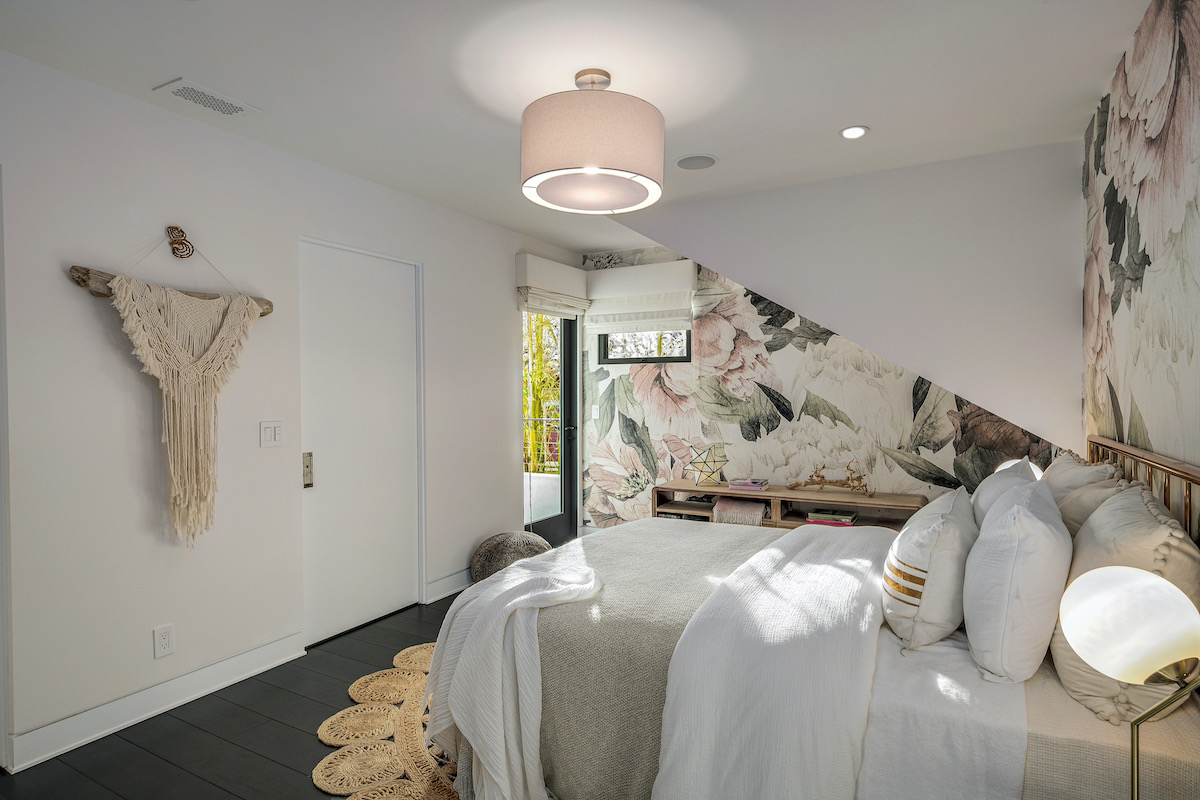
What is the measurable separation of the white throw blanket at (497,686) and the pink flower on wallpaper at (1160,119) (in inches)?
79.6

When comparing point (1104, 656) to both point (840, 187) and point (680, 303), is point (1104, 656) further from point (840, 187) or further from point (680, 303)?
point (680, 303)

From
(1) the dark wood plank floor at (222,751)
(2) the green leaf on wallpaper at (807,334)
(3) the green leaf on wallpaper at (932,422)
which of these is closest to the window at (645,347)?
(2) the green leaf on wallpaper at (807,334)

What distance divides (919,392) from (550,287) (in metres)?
2.60

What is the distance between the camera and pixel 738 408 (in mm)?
4801

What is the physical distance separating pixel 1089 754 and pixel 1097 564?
0.39 meters

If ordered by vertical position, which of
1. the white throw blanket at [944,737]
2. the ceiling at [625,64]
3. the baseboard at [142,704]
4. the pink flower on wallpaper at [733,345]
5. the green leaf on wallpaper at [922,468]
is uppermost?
the ceiling at [625,64]

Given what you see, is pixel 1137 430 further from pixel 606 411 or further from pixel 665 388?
pixel 606 411

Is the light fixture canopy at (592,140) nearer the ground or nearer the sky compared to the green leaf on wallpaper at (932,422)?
nearer the sky

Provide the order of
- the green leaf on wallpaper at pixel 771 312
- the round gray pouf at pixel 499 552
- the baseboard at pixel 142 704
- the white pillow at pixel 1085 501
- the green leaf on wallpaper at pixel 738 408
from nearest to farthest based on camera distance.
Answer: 1. the white pillow at pixel 1085 501
2. the baseboard at pixel 142 704
3. the round gray pouf at pixel 499 552
4. the green leaf on wallpaper at pixel 771 312
5. the green leaf on wallpaper at pixel 738 408

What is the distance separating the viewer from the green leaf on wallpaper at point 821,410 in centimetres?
439

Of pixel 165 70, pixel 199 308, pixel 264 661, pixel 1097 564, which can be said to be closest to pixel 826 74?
pixel 1097 564

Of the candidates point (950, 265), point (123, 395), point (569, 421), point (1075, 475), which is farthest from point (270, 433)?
point (950, 265)

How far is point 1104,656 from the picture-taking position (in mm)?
1046

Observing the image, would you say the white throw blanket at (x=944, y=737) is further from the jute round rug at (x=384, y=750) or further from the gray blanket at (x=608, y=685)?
the jute round rug at (x=384, y=750)
